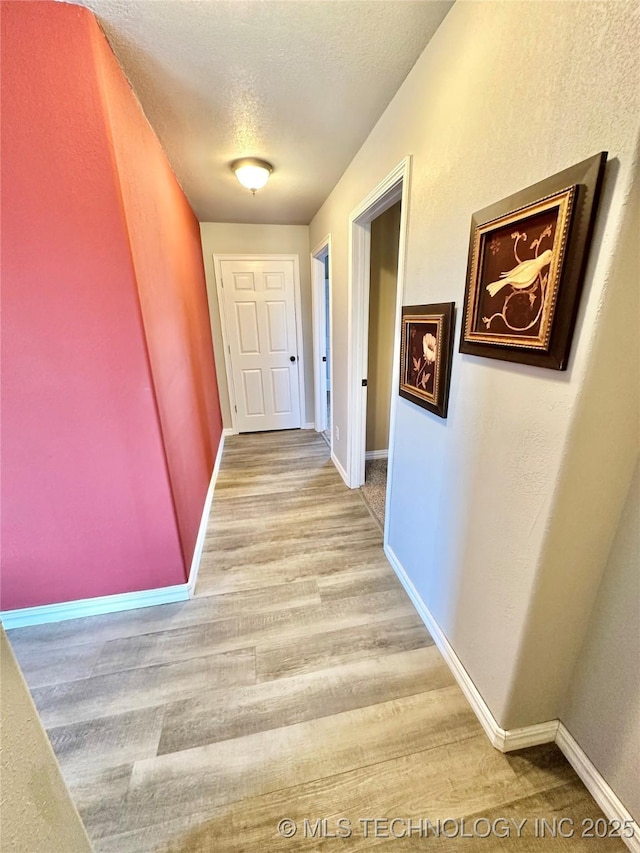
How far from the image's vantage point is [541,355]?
0.86 m

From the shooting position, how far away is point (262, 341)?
3.88 metres

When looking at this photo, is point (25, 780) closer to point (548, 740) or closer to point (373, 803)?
point (373, 803)

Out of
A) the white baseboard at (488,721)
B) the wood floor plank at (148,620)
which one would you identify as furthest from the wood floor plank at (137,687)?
the white baseboard at (488,721)

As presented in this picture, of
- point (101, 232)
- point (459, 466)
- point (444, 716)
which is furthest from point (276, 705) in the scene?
point (101, 232)

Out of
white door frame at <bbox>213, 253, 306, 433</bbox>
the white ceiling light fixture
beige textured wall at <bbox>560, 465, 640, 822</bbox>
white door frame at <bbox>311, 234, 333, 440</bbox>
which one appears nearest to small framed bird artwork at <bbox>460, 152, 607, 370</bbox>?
beige textured wall at <bbox>560, 465, 640, 822</bbox>

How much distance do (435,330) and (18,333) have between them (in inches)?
64.5

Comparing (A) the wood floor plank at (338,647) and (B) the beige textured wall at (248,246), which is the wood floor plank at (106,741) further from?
(B) the beige textured wall at (248,246)

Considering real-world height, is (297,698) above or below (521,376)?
below

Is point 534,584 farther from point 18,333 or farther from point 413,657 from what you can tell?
point 18,333

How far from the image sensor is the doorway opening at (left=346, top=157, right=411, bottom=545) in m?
1.60

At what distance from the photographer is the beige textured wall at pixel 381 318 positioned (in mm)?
2709

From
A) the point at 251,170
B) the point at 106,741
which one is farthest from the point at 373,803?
the point at 251,170

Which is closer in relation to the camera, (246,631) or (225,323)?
(246,631)

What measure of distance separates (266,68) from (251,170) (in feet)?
2.65
